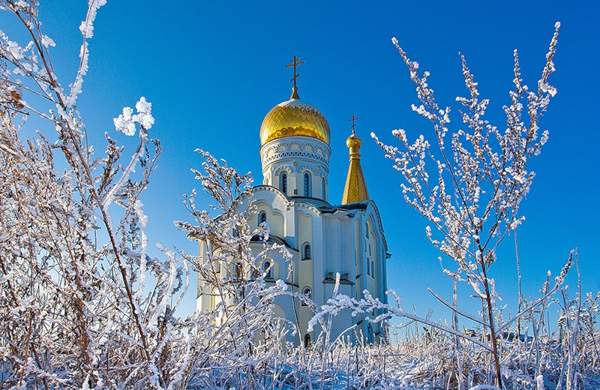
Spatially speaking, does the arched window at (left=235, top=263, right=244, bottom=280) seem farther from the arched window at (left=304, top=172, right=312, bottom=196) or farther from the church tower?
the arched window at (left=304, top=172, right=312, bottom=196)

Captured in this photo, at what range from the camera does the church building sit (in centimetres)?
2214

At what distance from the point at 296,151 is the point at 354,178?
5.36 meters

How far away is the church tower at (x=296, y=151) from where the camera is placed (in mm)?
→ 25156

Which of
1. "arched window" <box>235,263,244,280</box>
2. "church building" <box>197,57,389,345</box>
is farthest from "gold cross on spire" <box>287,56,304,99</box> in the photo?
"arched window" <box>235,263,244,280</box>

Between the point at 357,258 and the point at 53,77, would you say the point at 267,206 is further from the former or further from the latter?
the point at 53,77

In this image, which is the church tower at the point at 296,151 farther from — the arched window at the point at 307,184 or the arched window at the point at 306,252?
the arched window at the point at 306,252

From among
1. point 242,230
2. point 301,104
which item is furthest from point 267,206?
point 242,230

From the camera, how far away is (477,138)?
8.02ft

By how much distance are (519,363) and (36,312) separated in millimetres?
3298

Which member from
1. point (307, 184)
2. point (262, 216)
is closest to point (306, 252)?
point (262, 216)

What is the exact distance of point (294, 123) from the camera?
85.3ft

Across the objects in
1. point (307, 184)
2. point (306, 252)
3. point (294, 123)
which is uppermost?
point (294, 123)

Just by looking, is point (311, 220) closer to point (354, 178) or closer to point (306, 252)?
point (306, 252)

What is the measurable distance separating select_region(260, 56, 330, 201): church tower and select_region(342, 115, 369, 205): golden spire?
138 inches
